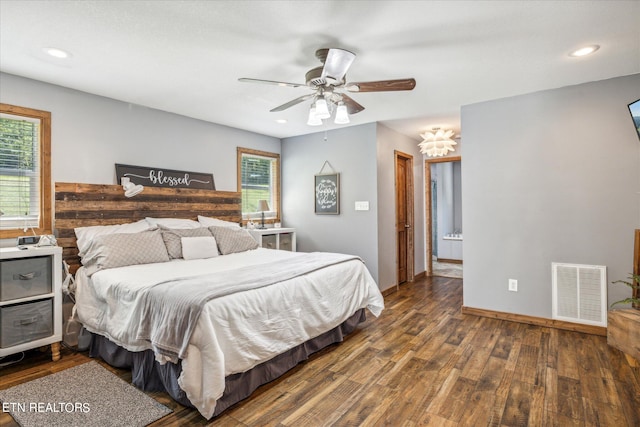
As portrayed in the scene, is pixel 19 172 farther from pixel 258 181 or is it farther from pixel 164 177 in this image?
pixel 258 181

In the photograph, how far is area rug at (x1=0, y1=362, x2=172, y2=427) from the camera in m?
1.95

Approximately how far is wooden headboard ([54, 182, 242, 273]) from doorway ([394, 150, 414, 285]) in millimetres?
2664

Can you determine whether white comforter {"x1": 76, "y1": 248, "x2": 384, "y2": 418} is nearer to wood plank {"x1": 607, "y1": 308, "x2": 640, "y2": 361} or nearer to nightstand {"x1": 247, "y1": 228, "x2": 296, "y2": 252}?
nightstand {"x1": 247, "y1": 228, "x2": 296, "y2": 252}

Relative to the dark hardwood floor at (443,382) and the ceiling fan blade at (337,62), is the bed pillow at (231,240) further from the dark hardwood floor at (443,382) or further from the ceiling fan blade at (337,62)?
the ceiling fan blade at (337,62)

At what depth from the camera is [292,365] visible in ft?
8.35

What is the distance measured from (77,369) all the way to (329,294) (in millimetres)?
2046

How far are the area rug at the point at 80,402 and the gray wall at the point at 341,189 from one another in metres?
3.10

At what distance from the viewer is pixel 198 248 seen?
11.4ft

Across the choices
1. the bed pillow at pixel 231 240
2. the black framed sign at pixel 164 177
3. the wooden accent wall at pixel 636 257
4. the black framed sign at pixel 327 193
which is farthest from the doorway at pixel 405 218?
the black framed sign at pixel 164 177

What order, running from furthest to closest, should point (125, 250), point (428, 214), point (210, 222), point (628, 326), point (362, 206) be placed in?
point (428, 214)
point (362, 206)
point (210, 222)
point (125, 250)
point (628, 326)

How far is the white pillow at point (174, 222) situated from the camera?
3.63 m

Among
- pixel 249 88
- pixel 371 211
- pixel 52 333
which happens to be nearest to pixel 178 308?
pixel 52 333

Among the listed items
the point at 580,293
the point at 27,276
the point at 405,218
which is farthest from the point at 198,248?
the point at 580,293

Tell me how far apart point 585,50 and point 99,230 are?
4.44 m
